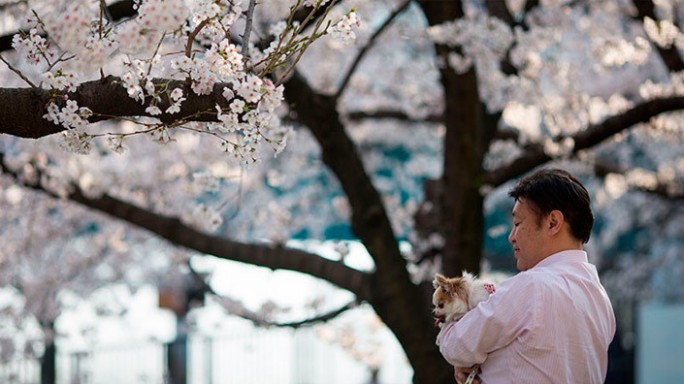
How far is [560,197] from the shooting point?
2330 mm

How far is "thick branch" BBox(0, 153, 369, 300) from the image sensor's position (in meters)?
4.88

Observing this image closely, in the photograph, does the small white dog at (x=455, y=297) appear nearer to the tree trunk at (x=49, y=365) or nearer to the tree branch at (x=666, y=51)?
the tree branch at (x=666, y=51)

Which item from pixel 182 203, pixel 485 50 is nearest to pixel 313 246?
pixel 182 203

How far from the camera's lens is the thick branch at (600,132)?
4.78 m

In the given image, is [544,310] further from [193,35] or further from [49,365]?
[49,365]

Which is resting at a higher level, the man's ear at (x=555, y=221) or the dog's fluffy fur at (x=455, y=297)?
the man's ear at (x=555, y=221)

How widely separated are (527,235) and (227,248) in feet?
9.34

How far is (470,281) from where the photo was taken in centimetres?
236

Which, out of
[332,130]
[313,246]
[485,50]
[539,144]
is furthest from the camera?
[313,246]

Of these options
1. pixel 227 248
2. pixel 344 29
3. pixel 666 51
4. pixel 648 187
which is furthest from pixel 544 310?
pixel 648 187

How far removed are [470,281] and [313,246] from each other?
711 centimetres

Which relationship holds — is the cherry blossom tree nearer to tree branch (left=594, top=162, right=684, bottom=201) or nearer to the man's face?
tree branch (left=594, top=162, right=684, bottom=201)

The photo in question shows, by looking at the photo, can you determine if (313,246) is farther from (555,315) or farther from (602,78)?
(555,315)

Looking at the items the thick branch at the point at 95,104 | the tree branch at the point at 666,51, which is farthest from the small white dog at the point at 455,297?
the tree branch at the point at 666,51
